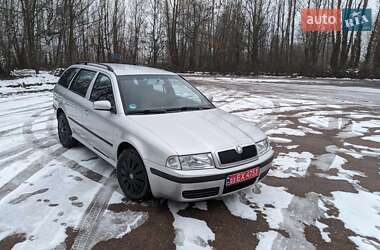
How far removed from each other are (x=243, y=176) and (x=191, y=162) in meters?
0.63

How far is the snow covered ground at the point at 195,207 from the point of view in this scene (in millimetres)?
3273

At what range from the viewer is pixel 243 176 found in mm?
3672

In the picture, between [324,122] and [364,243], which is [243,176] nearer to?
[364,243]

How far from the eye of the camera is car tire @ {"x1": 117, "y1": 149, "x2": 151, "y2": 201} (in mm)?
3811

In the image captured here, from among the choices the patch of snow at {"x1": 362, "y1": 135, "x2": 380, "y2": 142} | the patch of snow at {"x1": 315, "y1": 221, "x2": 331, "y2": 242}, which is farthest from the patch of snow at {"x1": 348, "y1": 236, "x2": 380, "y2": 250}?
the patch of snow at {"x1": 362, "y1": 135, "x2": 380, "y2": 142}

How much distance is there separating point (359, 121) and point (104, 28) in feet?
138

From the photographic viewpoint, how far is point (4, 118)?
8.57 meters

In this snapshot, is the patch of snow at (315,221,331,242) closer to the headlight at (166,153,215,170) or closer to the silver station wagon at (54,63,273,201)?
the silver station wagon at (54,63,273,201)

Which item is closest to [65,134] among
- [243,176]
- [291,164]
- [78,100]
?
[78,100]

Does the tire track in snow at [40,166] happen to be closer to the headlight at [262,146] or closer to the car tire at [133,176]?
the car tire at [133,176]

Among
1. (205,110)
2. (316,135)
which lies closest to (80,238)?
(205,110)

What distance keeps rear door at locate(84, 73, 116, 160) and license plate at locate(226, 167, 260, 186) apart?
1.62 meters

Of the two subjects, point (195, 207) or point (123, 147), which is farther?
point (123, 147)

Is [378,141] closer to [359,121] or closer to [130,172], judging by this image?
[359,121]
